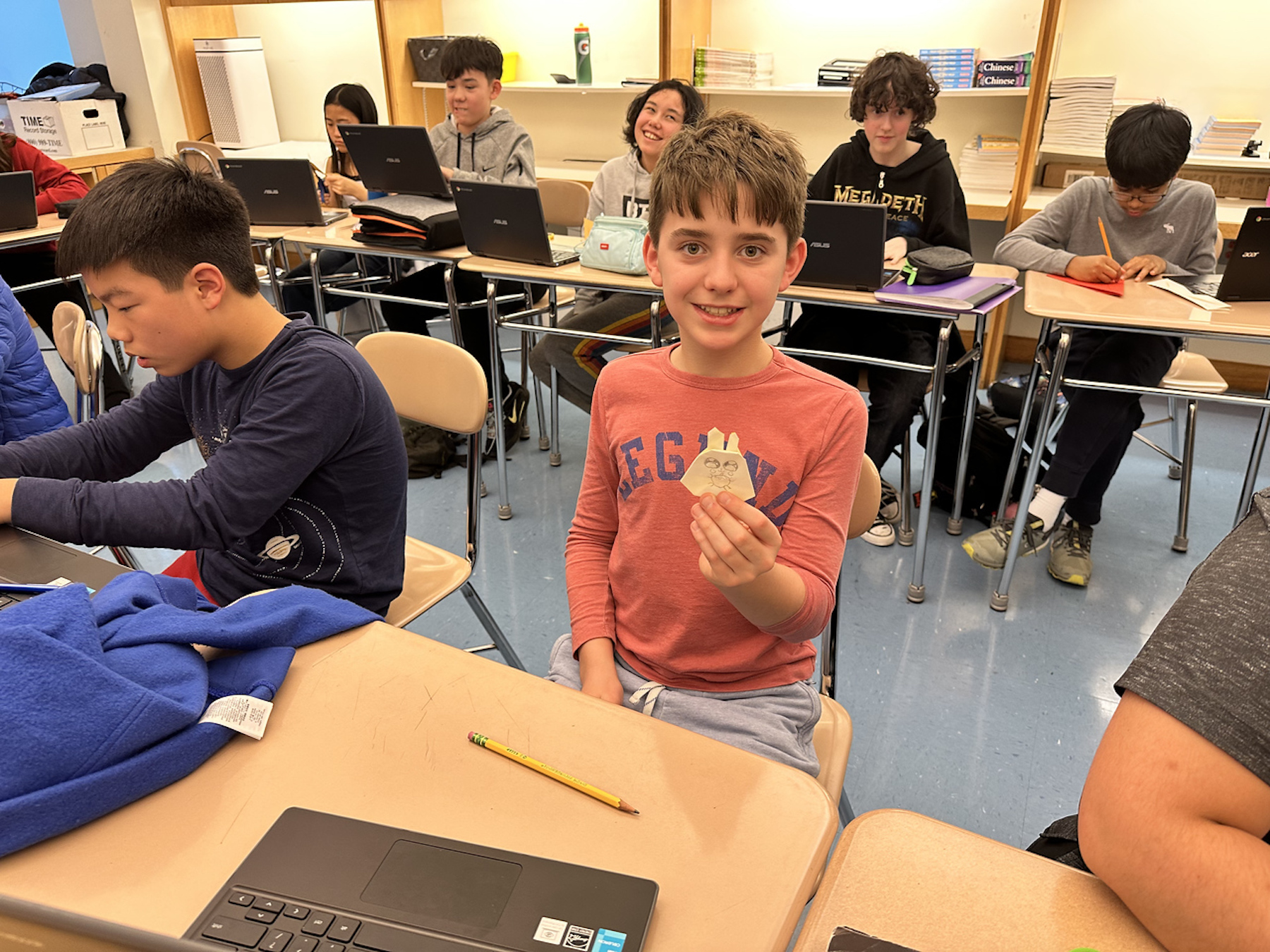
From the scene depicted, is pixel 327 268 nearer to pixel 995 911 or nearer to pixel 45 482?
pixel 45 482

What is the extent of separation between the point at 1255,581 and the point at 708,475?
0.41 m

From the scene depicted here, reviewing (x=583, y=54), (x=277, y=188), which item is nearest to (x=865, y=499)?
(x=277, y=188)

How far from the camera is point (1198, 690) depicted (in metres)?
0.58

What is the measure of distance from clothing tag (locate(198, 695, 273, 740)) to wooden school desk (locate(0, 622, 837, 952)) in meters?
0.01

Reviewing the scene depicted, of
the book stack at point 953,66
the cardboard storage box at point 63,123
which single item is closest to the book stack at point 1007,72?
the book stack at point 953,66

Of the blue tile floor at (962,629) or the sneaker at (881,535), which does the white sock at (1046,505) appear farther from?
the sneaker at (881,535)

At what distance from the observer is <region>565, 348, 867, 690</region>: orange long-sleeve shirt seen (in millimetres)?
1052

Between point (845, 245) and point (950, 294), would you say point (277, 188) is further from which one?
point (950, 294)

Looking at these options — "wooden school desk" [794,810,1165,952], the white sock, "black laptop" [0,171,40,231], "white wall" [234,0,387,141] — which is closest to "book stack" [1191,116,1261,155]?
the white sock

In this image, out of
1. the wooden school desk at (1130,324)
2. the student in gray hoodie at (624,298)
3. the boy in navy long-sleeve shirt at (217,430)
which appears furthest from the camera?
the student in gray hoodie at (624,298)

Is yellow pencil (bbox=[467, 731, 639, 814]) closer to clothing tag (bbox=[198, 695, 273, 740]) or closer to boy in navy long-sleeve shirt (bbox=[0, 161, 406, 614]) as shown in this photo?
clothing tag (bbox=[198, 695, 273, 740])

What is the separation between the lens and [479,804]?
69cm

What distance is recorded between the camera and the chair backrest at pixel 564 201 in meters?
3.50

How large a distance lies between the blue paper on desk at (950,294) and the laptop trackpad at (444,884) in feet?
6.11
